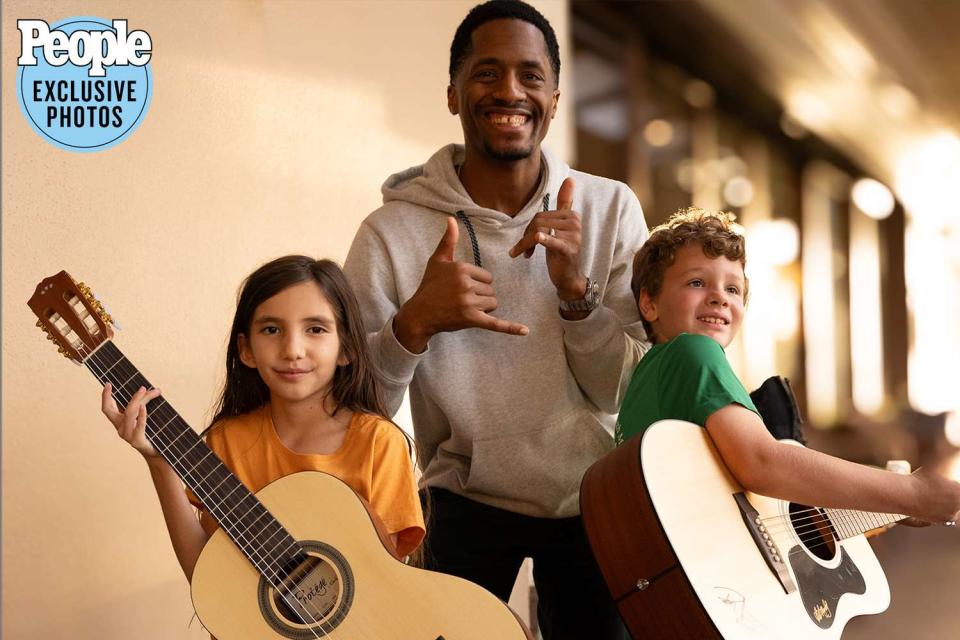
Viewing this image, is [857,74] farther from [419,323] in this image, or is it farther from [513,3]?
[419,323]

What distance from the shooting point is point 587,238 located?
5.43 ft

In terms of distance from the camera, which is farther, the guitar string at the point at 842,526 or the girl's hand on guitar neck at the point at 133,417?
the guitar string at the point at 842,526

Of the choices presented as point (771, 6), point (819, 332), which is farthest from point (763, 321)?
point (771, 6)

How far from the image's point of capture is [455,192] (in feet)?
5.45

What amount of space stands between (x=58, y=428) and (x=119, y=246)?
1.37 feet

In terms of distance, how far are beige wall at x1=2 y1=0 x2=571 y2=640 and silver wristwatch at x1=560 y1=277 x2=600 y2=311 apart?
1031 millimetres

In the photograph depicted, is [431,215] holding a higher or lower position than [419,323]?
higher

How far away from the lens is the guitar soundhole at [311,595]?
1251 mm

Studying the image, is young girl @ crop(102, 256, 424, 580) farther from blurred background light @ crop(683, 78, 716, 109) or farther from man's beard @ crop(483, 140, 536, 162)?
blurred background light @ crop(683, 78, 716, 109)

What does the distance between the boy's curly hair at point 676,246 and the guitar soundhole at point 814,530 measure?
397mm

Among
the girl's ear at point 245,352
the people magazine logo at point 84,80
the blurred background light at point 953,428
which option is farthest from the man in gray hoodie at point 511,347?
the blurred background light at point 953,428

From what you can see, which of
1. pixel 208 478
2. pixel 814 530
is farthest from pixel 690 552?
pixel 208 478

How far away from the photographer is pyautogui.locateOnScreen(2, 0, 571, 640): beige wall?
1886 mm
